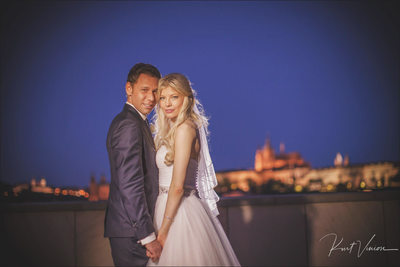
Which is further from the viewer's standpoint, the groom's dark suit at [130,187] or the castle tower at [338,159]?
the castle tower at [338,159]

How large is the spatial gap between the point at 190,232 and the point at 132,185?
1.96 ft

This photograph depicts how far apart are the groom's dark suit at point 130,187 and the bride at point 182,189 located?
12 centimetres

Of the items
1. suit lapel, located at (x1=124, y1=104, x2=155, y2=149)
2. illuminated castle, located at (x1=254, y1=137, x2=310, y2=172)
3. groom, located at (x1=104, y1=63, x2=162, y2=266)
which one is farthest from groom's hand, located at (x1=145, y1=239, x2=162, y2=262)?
illuminated castle, located at (x1=254, y1=137, x2=310, y2=172)

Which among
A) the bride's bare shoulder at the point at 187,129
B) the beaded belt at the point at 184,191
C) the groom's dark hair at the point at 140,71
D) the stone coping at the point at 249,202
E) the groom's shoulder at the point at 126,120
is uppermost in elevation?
the groom's dark hair at the point at 140,71

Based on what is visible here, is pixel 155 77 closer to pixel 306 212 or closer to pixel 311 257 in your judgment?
pixel 306 212

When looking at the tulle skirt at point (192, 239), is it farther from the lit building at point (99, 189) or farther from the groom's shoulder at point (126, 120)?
the lit building at point (99, 189)

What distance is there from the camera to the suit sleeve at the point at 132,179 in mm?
2438

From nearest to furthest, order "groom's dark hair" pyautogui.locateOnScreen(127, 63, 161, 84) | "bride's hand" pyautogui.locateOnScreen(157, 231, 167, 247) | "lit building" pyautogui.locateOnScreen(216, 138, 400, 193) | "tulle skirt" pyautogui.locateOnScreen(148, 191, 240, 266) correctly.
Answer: "tulle skirt" pyautogui.locateOnScreen(148, 191, 240, 266) → "bride's hand" pyautogui.locateOnScreen(157, 231, 167, 247) → "groom's dark hair" pyautogui.locateOnScreen(127, 63, 161, 84) → "lit building" pyautogui.locateOnScreen(216, 138, 400, 193)

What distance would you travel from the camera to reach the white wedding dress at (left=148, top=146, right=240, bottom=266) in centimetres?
244

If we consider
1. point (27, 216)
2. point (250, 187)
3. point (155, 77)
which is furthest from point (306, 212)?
point (250, 187)

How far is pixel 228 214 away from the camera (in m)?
4.36

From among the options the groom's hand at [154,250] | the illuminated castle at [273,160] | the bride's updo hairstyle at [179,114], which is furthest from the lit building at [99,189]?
the groom's hand at [154,250]

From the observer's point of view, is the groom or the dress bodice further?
the dress bodice

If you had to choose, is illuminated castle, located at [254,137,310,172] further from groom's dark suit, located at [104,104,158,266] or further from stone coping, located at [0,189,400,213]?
groom's dark suit, located at [104,104,158,266]
